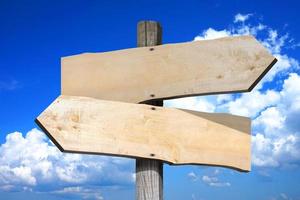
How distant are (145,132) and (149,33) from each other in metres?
0.77

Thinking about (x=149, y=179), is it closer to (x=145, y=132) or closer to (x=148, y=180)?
(x=148, y=180)

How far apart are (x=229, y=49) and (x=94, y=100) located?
36.3 inches

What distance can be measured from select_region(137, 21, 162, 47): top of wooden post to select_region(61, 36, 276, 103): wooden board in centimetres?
15

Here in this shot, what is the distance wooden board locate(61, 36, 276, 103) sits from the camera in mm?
2805

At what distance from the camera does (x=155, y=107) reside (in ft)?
9.31

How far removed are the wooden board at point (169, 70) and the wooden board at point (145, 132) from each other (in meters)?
0.16

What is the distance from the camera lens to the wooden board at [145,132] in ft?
8.64

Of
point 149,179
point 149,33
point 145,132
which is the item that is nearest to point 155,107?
point 145,132

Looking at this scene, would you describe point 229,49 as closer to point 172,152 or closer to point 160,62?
point 160,62

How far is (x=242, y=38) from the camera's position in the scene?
288cm

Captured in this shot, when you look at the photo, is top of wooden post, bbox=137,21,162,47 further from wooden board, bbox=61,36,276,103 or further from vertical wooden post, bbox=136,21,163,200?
vertical wooden post, bbox=136,21,163,200

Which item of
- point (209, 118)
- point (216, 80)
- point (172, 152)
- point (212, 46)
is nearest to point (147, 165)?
point (172, 152)

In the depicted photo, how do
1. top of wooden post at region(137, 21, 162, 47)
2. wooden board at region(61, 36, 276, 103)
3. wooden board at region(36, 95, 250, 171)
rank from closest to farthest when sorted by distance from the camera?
wooden board at region(36, 95, 250, 171) < wooden board at region(61, 36, 276, 103) < top of wooden post at region(137, 21, 162, 47)

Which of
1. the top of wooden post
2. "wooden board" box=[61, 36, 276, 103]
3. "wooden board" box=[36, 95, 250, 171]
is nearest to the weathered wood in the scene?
"wooden board" box=[36, 95, 250, 171]
